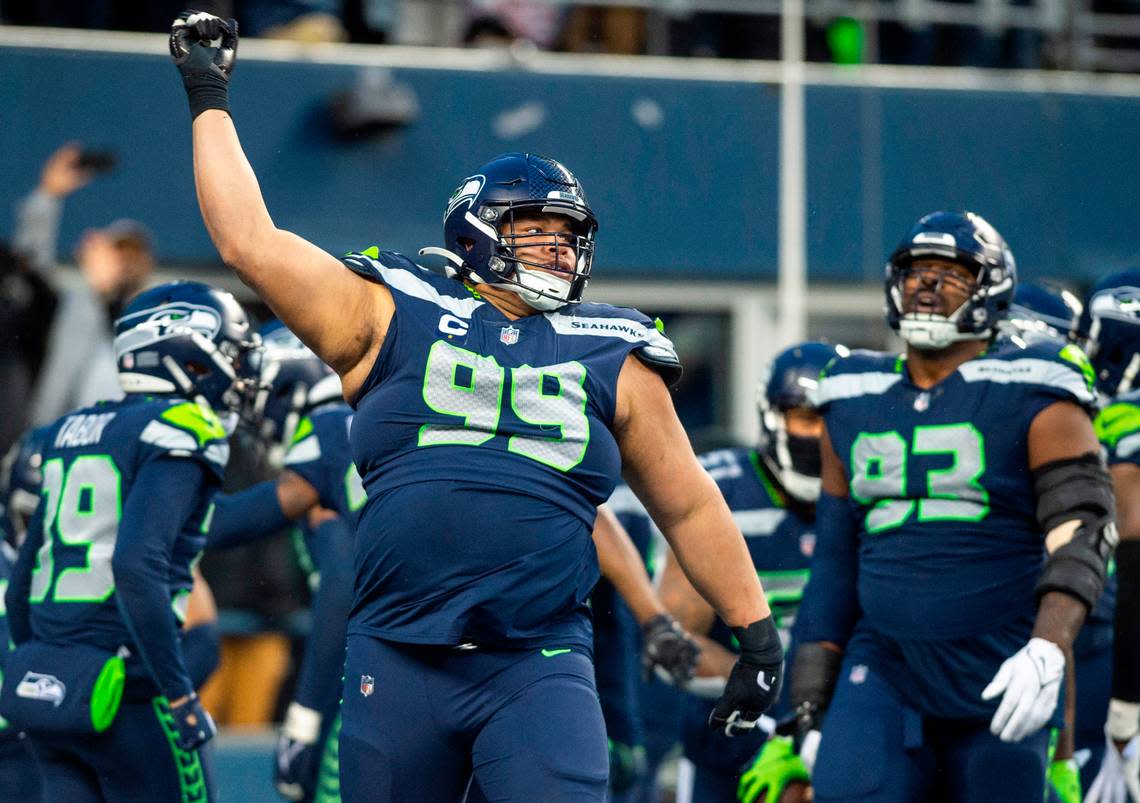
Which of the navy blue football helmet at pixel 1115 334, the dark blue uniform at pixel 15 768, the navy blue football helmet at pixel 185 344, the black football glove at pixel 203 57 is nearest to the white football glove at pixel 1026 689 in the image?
the navy blue football helmet at pixel 1115 334

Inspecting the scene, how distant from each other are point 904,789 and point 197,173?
7.93ft

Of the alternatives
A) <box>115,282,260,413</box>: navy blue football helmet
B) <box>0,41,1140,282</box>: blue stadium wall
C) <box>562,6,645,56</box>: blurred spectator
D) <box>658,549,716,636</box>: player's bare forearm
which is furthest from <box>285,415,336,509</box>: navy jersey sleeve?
<box>562,6,645,56</box>: blurred spectator

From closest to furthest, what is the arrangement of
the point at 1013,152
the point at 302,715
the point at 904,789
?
the point at 904,789 → the point at 302,715 → the point at 1013,152

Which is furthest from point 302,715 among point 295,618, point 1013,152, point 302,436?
point 1013,152

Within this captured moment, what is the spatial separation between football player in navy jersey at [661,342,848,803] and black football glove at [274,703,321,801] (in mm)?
1293

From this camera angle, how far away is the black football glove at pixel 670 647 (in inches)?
235

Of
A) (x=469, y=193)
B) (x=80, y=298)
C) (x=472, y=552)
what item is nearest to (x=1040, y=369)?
(x=469, y=193)

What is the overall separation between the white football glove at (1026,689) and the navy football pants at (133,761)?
225cm

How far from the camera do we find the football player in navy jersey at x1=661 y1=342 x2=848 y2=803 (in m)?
6.50

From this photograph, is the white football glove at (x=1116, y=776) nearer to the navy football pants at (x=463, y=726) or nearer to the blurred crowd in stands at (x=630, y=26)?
the navy football pants at (x=463, y=726)

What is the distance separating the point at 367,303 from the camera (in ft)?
13.5

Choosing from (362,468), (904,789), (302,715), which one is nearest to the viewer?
(362,468)

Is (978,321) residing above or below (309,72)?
below

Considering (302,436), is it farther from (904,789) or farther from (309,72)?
(309,72)
